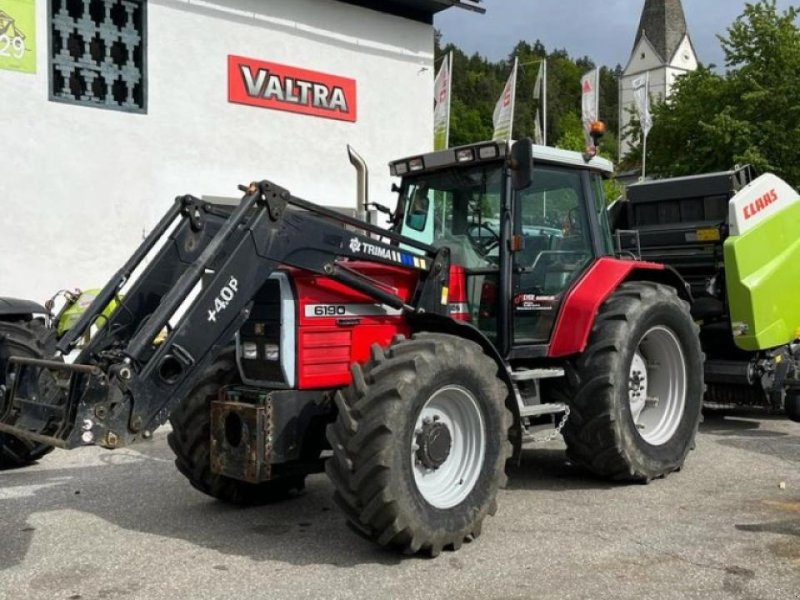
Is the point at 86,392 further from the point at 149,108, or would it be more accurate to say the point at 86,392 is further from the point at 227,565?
the point at 149,108

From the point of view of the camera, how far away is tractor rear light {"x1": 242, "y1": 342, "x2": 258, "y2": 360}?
5.11m

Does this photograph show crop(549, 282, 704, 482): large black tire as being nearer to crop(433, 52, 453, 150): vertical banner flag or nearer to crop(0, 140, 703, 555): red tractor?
crop(0, 140, 703, 555): red tractor

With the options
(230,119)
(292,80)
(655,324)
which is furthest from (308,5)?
(655,324)

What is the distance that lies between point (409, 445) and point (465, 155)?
7.45 feet

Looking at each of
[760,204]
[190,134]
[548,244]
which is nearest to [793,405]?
[760,204]

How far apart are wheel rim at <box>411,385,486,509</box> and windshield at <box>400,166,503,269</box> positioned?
50.1 inches

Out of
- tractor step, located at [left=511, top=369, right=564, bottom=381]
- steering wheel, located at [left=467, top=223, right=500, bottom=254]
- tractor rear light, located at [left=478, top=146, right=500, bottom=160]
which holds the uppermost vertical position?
tractor rear light, located at [left=478, top=146, right=500, bottom=160]

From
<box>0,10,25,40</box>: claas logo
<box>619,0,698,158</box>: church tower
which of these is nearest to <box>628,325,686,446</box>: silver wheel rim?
<box>0,10,25,40</box>: claas logo

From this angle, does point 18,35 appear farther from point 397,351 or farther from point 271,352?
point 397,351

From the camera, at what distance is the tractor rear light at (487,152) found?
573 centimetres

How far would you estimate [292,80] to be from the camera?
14.9m

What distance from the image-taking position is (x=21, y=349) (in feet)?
21.5

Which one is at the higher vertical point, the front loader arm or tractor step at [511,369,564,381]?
the front loader arm

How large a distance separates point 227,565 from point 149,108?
10201mm
